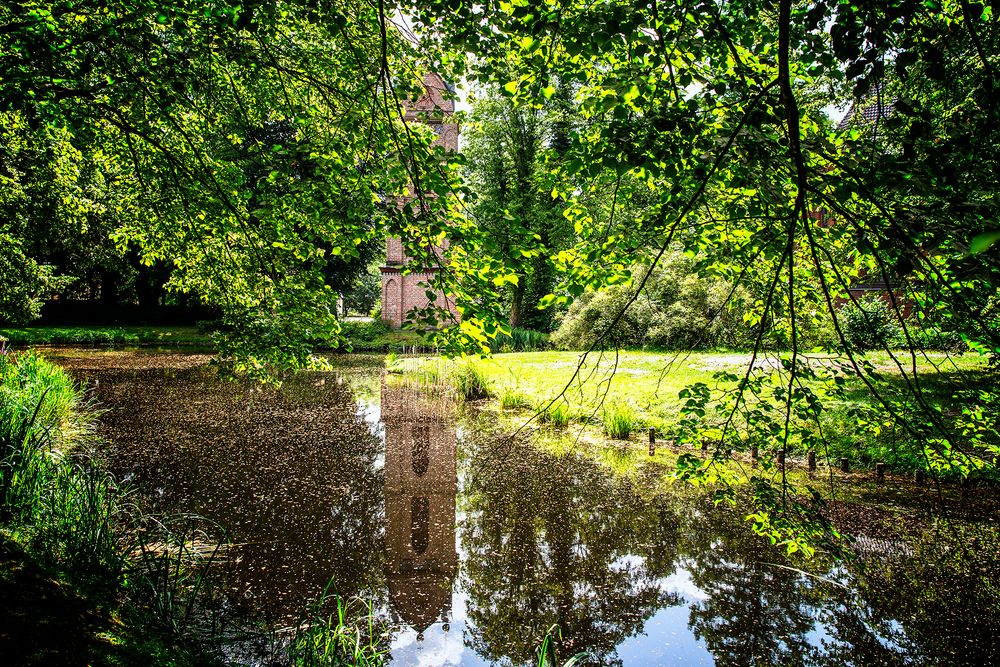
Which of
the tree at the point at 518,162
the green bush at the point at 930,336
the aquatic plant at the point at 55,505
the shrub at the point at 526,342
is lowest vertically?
the aquatic plant at the point at 55,505

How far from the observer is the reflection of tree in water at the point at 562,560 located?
381cm

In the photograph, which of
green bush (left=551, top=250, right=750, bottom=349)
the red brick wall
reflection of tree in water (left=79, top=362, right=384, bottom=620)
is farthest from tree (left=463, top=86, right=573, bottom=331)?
reflection of tree in water (left=79, top=362, right=384, bottom=620)

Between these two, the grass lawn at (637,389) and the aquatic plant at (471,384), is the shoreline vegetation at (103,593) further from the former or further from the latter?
the aquatic plant at (471,384)

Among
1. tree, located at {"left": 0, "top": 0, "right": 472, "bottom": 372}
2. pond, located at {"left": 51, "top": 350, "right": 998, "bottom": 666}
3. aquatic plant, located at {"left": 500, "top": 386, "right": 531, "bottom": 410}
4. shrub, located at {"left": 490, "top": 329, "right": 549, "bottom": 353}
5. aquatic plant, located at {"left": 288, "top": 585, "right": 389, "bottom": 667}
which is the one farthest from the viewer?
shrub, located at {"left": 490, "top": 329, "right": 549, "bottom": 353}

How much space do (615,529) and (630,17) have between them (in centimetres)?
469

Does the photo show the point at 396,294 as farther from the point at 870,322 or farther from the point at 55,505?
the point at 870,322

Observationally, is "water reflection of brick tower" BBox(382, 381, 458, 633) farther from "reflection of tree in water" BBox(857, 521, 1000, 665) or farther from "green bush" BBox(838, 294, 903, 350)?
"green bush" BBox(838, 294, 903, 350)

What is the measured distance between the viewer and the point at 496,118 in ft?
81.7

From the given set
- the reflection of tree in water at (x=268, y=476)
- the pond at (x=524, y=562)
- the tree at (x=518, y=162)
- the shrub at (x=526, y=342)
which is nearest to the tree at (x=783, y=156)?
the pond at (x=524, y=562)

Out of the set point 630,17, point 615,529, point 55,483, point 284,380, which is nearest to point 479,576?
point 615,529

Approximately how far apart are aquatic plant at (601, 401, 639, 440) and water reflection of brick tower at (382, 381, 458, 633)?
261 centimetres

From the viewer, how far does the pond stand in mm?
3641

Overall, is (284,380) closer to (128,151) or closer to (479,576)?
(128,151)

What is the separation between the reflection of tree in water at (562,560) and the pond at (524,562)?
0.06 feet
